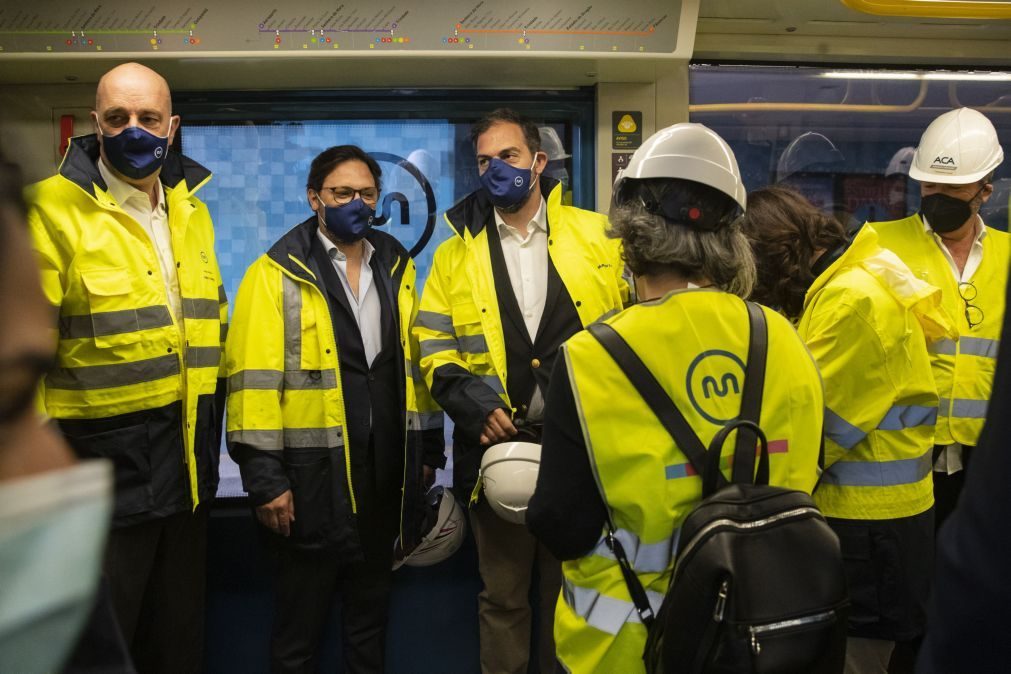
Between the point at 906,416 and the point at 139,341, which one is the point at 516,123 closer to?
the point at 139,341

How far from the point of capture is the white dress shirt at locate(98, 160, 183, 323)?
2.71 meters

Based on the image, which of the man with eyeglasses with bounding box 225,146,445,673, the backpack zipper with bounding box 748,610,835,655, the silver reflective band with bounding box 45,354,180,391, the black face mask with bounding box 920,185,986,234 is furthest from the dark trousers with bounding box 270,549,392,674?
the black face mask with bounding box 920,185,986,234

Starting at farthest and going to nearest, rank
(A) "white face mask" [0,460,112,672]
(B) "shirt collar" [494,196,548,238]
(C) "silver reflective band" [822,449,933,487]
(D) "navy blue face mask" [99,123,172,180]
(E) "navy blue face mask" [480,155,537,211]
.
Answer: (B) "shirt collar" [494,196,548,238], (E) "navy blue face mask" [480,155,537,211], (D) "navy blue face mask" [99,123,172,180], (C) "silver reflective band" [822,449,933,487], (A) "white face mask" [0,460,112,672]

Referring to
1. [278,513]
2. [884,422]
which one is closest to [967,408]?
[884,422]

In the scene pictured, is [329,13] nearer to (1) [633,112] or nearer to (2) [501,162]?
(2) [501,162]

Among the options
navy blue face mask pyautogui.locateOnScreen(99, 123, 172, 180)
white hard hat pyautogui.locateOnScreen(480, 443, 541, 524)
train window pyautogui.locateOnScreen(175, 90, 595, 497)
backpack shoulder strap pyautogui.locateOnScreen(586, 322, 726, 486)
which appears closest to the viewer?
backpack shoulder strap pyautogui.locateOnScreen(586, 322, 726, 486)

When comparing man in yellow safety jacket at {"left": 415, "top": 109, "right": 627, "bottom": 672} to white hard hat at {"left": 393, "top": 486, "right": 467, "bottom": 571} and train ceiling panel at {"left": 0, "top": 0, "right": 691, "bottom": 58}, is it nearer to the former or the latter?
white hard hat at {"left": 393, "top": 486, "right": 467, "bottom": 571}

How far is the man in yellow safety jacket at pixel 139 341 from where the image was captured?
254 centimetres

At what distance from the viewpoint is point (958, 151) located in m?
3.15

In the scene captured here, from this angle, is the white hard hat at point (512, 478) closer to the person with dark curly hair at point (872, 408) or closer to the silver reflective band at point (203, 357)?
the person with dark curly hair at point (872, 408)

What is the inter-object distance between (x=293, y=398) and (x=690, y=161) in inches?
66.9

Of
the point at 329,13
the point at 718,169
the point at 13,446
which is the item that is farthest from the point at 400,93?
the point at 13,446

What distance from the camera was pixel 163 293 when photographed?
2.68m

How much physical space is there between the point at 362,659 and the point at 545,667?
67 centimetres
